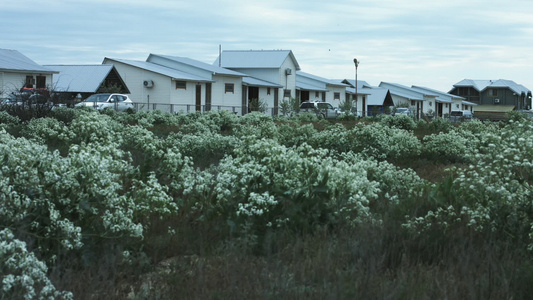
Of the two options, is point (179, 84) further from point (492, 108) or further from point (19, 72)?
point (492, 108)

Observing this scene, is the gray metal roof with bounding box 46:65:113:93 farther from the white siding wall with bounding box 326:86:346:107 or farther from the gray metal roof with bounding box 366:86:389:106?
the gray metal roof with bounding box 366:86:389:106

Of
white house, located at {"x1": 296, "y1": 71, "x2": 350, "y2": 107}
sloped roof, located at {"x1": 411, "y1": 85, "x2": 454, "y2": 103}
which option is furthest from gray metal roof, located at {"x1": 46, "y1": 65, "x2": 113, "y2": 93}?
sloped roof, located at {"x1": 411, "y1": 85, "x2": 454, "y2": 103}

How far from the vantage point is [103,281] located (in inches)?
190

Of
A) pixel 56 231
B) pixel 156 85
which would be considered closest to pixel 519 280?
pixel 56 231

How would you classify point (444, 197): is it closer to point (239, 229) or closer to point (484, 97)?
point (239, 229)

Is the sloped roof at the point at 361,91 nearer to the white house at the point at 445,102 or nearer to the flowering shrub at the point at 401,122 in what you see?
the white house at the point at 445,102

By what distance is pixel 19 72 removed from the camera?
47.8m

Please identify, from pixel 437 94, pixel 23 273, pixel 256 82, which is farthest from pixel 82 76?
pixel 437 94

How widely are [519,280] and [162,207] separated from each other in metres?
3.25

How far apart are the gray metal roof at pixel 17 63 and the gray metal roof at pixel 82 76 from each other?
1.84m

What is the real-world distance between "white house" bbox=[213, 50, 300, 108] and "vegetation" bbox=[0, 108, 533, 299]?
58148mm

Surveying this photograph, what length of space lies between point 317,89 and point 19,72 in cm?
3526

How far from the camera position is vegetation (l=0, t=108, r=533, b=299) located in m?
4.71

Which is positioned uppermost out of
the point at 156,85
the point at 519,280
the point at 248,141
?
the point at 156,85
